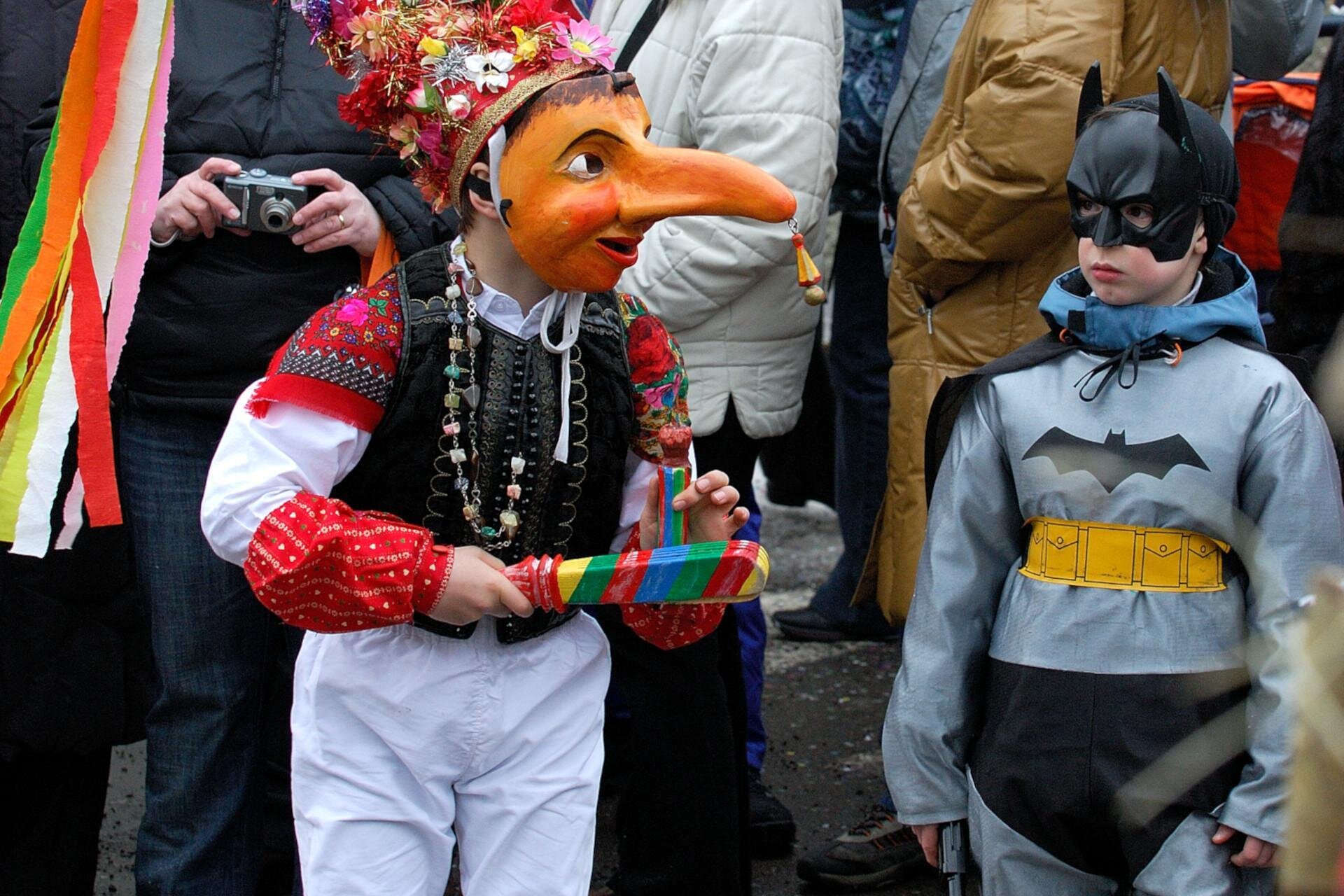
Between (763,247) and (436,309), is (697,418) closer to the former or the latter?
(763,247)

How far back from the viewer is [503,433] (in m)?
2.21

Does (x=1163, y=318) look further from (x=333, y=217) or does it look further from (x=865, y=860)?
(x=865, y=860)

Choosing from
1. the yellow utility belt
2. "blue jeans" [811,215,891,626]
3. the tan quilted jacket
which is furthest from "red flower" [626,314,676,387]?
"blue jeans" [811,215,891,626]

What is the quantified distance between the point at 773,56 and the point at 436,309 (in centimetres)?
119

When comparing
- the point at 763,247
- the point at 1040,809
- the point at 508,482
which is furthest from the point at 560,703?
the point at 763,247

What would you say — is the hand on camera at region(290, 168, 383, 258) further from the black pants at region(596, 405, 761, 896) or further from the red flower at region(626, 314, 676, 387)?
the black pants at region(596, 405, 761, 896)

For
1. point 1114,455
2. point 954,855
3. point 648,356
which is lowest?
point 954,855

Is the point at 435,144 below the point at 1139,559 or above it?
above

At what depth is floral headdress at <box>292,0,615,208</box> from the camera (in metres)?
2.13

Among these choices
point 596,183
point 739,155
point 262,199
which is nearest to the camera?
point 596,183

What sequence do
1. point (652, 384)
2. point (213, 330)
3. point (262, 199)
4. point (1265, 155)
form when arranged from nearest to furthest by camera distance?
point (652, 384) < point (262, 199) < point (213, 330) < point (1265, 155)

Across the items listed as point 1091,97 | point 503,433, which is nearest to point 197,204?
point 503,433

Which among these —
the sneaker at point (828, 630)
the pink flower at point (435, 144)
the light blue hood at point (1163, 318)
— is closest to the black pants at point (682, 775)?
the light blue hood at point (1163, 318)

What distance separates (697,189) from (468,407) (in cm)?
46
